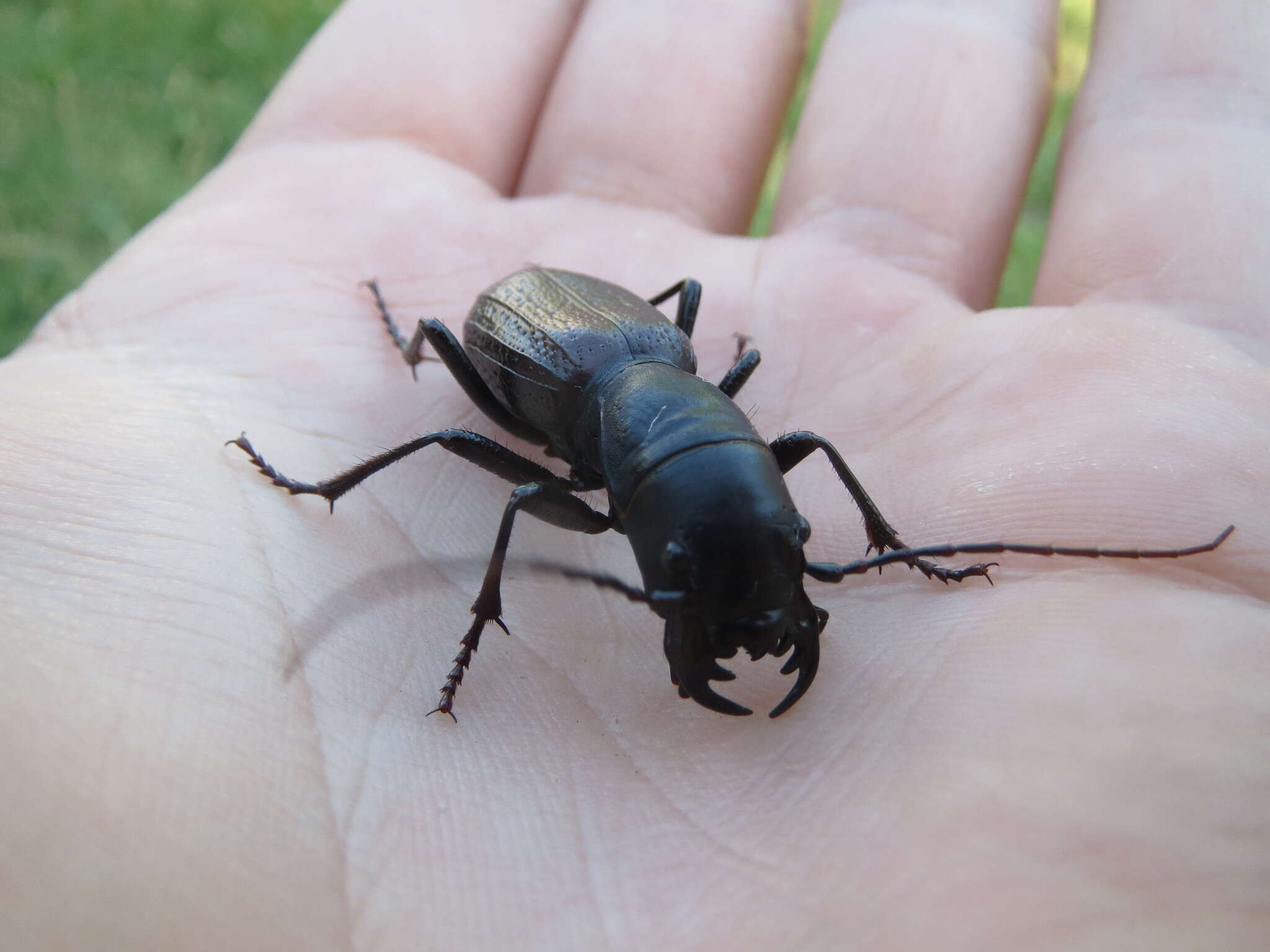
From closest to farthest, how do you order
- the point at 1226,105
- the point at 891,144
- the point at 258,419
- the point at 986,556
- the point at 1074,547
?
1. the point at 1074,547
2. the point at 986,556
3. the point at 258,419
4. the point at 1226,105
5. the point at 891,144

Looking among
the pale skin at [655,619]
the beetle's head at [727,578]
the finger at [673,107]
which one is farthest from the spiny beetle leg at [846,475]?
the finger at [673,107]

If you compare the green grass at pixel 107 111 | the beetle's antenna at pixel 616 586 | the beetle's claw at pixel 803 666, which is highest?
the beetle's antenna at pixel 616 586

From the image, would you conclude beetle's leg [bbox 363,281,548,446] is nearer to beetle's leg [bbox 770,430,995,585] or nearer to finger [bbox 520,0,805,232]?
beetle's leg [bbox 770,430,995,585]

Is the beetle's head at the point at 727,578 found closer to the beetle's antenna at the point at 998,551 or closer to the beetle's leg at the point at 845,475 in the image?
the beetle's antenna at the point at 998,551

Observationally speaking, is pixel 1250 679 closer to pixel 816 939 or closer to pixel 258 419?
pixel 816 939

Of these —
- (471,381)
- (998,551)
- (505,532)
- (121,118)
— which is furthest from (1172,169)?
(121,118)

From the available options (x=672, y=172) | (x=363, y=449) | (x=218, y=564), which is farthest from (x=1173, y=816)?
(x=672, y=172)

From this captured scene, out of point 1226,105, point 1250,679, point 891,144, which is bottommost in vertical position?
point 1250,679
